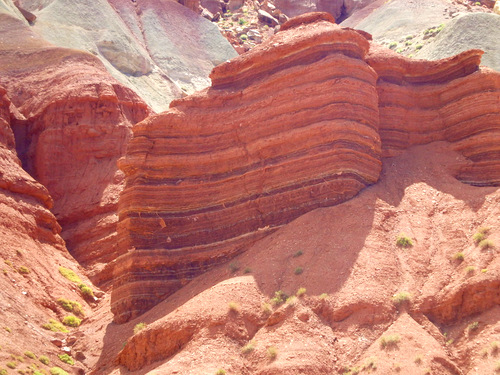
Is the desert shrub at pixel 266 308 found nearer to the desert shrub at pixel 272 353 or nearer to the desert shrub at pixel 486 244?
the desert shrub at pixel 272 353

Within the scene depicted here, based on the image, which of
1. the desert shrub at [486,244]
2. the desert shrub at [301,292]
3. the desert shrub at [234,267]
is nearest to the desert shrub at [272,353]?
the desert shrub at [301,292]

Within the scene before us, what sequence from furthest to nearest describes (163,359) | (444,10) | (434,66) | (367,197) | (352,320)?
(444,10)
(434,66)
(367,197)
(163,359)
(352,320)

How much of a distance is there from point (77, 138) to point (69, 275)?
12.5m

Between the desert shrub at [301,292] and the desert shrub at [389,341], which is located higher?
the desert shrub at [389,341]

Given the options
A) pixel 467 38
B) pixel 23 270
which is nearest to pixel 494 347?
pixel 23 270

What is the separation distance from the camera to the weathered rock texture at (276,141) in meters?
27.7

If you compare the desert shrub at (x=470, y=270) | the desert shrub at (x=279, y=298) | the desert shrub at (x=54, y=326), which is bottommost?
the desert shrub at (x=54, y=326)

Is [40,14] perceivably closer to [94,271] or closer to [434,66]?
[94,271]

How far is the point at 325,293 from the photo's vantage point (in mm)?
22391

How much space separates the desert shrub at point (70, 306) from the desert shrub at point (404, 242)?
1446cm

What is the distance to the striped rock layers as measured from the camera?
90.6 feet

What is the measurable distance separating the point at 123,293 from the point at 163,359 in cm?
579

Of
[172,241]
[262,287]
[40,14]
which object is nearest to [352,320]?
[262,287]

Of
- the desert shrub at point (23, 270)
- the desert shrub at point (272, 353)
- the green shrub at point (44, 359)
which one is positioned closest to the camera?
the desert shrub at point (272, 353)
